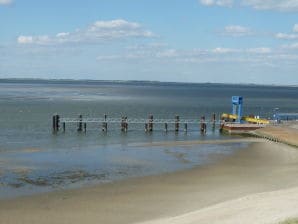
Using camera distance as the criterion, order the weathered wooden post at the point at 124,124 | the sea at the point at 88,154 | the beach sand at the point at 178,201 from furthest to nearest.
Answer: the weathered wooden post at the point at 124,124, the sea at the point at 88,154, the beach sand at the point at 178,201

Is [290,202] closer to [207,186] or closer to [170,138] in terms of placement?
[207,186]

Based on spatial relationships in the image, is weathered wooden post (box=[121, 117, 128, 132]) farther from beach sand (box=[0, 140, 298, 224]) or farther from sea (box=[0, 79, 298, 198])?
beach sand (box=[0, 140, 298, 224])

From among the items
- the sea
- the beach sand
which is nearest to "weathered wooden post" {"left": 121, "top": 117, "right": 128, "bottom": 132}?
the sea

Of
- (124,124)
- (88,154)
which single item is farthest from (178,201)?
(124,124)

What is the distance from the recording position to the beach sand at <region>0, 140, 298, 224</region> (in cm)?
2058

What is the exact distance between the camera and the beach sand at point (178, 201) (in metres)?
20.6

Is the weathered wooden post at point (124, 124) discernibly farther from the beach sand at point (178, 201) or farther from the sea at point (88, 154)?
the beach sand at point (178, 201)

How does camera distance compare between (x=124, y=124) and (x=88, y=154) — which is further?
(x=124, y=124)

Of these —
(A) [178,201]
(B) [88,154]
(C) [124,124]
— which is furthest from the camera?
(C) [124,124]

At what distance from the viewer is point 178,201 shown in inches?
985

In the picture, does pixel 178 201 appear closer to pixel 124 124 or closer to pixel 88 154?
pixel 88 154

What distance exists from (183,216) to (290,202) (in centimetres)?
416

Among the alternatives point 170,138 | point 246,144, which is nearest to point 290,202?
point 246,144

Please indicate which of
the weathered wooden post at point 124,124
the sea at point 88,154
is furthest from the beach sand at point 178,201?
the weathered wooden post at point 124,124
